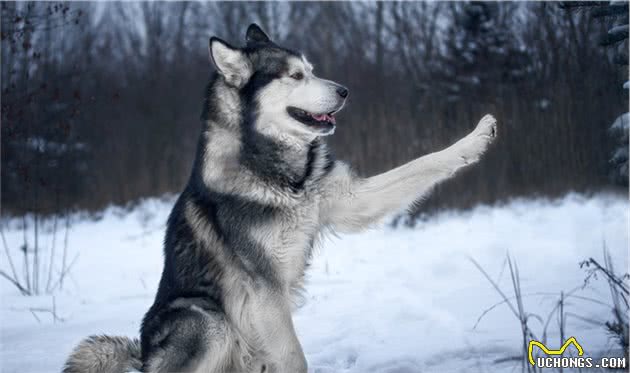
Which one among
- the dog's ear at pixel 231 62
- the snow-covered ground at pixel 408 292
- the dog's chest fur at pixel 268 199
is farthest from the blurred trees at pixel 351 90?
the dog's chest fur at pixel 268 199

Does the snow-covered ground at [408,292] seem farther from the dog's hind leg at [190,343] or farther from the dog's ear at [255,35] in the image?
the dog's ear at [255,35]

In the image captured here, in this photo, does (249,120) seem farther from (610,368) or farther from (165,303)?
(610,368)

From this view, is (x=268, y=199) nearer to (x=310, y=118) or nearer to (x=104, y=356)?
(x=310, y=118)

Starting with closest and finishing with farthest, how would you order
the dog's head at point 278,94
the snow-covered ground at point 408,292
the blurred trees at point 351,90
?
the dog's head at point 278,94
the snow-covered ground at point 408,292
the blurred trees at point 351,90

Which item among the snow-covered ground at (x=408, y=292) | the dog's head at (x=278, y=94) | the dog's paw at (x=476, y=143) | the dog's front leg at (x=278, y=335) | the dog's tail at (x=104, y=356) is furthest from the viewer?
the snow-covered ground at (x=408, y=292)

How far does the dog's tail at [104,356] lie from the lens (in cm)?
295

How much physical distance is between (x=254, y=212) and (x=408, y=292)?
255 cm

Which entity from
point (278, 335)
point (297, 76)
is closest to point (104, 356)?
point (278, 335)

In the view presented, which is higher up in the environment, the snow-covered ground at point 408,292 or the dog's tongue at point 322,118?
the dog's tongue at point 322,118

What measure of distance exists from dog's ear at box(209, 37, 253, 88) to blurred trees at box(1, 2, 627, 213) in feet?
12.3

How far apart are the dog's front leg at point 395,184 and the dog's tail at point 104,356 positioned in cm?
126

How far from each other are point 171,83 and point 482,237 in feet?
30.1

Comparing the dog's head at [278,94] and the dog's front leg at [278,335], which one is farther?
the dog's head at [278,94]

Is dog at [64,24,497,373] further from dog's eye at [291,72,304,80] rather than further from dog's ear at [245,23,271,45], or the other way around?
dog's ear at [245,23,271,45]
